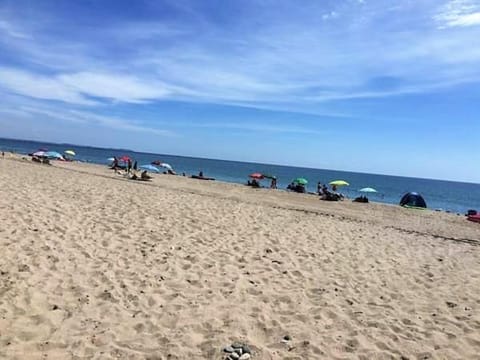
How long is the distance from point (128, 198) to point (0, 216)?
18.2 ft

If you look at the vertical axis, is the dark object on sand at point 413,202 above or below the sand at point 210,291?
above

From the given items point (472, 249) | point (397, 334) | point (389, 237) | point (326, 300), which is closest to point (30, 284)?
point (326, 300)

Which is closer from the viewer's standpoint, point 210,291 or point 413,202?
point 210,291

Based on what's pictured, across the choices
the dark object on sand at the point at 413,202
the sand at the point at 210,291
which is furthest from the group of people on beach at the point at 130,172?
the dark object on sand at the point at 413,202

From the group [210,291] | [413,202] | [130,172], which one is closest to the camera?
[210,291]

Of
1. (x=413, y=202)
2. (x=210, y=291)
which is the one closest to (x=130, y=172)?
(x=413, y=202)

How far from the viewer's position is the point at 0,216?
896 cm

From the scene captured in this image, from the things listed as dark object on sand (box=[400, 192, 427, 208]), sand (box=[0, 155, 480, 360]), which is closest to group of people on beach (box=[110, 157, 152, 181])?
sand (box=[0, 155, 480, 360])

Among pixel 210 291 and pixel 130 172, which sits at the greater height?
pixel 130 172

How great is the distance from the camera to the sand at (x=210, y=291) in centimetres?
482

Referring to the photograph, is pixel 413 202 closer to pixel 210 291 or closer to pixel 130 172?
pixel 130 172

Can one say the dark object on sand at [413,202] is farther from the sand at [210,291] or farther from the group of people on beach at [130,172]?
the sand at [210,291]

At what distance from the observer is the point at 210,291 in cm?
641

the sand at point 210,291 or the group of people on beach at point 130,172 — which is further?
the group of people on beach at point 130,172
